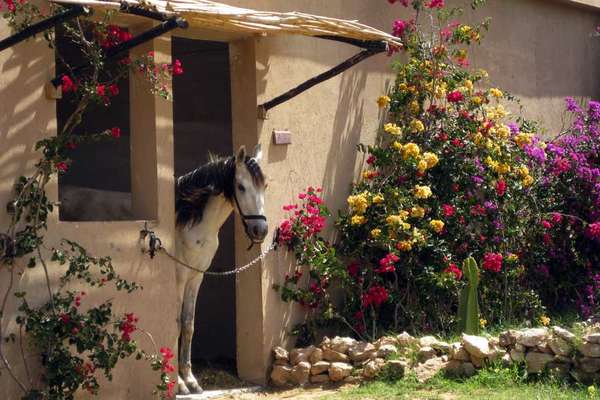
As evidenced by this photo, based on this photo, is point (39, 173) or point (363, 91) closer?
point (39, 173)

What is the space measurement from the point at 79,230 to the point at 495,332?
14.5 feet

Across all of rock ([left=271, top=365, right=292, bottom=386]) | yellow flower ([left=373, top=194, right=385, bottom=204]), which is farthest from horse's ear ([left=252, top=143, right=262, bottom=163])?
rock ([left=271, top=365, right=292, bottom=386])

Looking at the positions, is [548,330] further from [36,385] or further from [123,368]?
[36,385]

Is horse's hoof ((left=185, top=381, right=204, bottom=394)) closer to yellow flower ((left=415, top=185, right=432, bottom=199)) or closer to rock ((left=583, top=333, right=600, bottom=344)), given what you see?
yellow flower ((left=415, top=185, right=432, bottom=199))

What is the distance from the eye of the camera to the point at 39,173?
684cm

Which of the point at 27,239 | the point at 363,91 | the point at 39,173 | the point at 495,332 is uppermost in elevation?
the point at 363,91

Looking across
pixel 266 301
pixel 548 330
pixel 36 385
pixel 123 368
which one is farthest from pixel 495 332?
pixel 36 385

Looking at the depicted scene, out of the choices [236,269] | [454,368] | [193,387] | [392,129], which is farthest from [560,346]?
[193,387]

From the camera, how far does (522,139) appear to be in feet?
35.8

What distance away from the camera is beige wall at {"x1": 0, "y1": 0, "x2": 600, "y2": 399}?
693 cm

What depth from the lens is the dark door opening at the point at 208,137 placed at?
1091 centimetres

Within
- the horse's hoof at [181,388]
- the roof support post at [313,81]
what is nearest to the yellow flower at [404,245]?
the roof support post at [313,81]

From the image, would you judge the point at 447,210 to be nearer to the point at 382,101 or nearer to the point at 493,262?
the point at 493,262

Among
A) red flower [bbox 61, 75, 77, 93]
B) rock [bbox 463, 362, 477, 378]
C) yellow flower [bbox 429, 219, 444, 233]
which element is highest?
red flower [bbox 61, 75, 77, 93]
